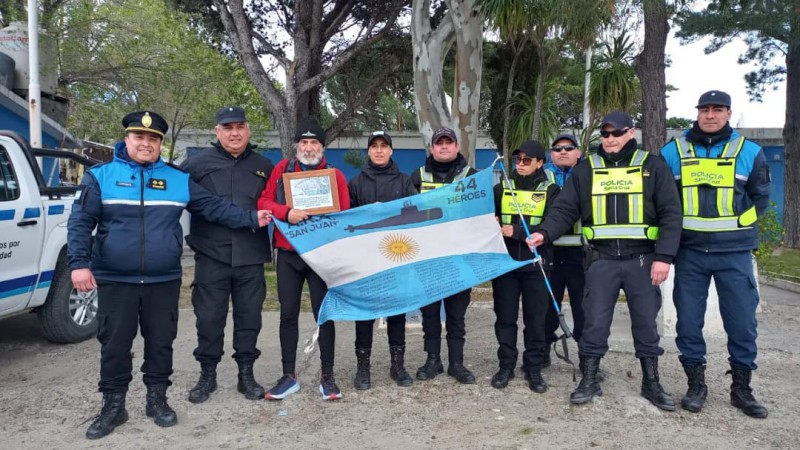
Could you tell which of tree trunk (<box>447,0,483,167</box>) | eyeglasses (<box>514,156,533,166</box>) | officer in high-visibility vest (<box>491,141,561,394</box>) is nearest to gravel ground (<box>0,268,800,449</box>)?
officer in high-visibility vest (<box>491,141,561,394</box>)

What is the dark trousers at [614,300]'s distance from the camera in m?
4.40

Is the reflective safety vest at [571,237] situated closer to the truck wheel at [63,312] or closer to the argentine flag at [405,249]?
the argentine flag at [405,249]

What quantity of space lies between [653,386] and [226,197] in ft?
10.9

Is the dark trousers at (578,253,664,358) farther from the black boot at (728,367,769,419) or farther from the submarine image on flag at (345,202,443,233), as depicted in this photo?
the submarine image on flag at (345,202,443,233)

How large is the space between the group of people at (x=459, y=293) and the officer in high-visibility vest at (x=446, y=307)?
0.06 ft

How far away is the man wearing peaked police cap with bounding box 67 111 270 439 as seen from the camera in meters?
3.94

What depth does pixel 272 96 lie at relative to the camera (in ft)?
39.7

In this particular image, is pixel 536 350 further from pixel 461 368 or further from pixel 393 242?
pixel 393 242

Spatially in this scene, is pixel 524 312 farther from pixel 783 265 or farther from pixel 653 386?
pixel 783 265

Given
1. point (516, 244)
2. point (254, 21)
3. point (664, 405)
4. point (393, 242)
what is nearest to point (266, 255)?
point (393, 242)

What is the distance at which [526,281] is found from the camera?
15.8 feet

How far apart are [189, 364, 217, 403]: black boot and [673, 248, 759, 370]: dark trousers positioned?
134 inches

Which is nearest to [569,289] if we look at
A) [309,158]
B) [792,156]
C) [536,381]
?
[536,381]

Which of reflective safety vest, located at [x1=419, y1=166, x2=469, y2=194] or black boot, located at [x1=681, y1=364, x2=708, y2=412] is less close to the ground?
reflective safety vest, located at [x1=419, y1=166, x2=469, y2=194]
